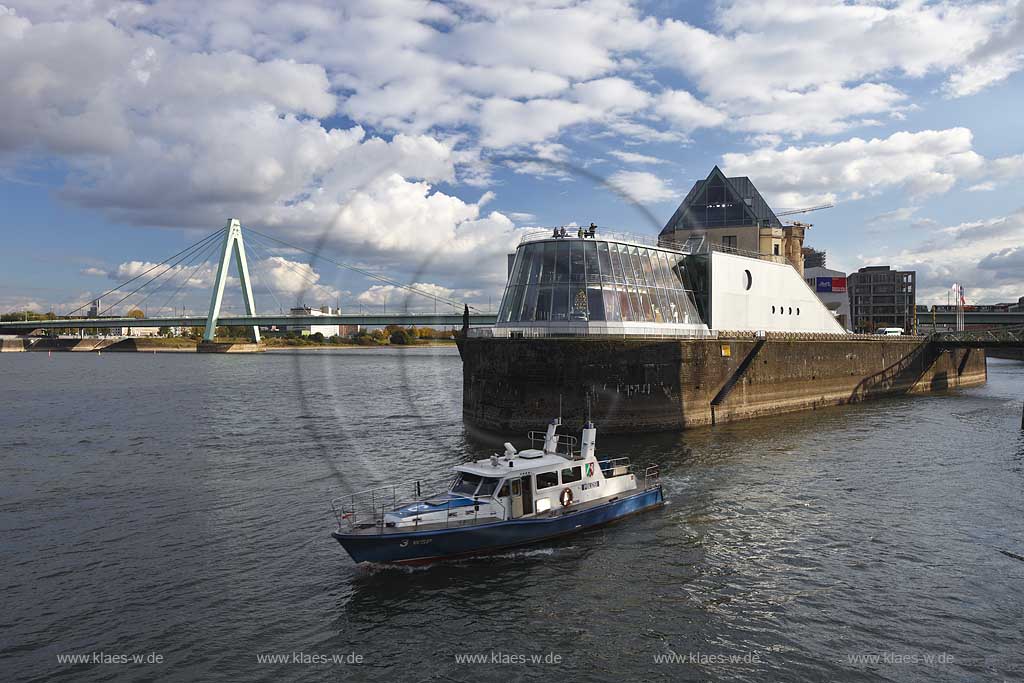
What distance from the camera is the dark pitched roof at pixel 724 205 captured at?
73.8 metres

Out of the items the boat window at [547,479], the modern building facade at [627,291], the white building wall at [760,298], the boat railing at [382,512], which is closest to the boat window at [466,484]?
the boat railing at [382,512]

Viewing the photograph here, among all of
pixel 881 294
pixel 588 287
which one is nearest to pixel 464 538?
pixel 588 287

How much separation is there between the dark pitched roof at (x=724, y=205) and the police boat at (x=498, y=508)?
54.7 metres

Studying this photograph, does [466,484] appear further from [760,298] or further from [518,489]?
[760,298]

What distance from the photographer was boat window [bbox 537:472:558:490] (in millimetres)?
23531

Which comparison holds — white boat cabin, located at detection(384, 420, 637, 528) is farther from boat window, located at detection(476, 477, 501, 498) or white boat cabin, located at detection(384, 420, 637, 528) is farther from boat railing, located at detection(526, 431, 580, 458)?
boat railing, located at detection(526, 431, 580, 458)

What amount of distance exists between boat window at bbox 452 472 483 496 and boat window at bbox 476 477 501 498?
28 centimetres

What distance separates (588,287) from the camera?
45.7m

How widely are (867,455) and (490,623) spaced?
29.6m

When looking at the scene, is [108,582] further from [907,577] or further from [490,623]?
[907,577]

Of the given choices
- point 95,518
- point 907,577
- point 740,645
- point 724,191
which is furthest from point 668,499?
point 724,191

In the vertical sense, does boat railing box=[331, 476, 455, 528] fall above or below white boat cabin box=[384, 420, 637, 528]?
below

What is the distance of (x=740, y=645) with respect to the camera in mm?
15828

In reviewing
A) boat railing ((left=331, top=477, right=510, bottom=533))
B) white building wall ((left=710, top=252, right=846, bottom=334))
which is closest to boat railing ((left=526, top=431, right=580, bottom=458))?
boat railing ((left=331, top=477, right=510, bottom=533))
